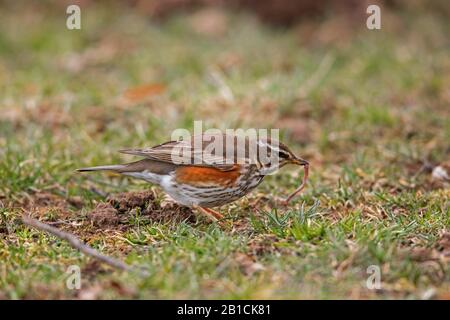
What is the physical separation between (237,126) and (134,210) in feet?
9.58

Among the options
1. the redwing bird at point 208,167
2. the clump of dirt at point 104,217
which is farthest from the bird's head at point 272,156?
the clump of dirt at point 104,217

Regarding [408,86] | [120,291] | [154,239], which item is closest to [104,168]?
[154,239]

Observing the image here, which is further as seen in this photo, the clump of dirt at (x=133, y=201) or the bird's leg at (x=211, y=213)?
the clump of dirt at (x=133, y=201)

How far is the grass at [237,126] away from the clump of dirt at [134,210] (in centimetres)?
7

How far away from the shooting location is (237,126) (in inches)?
389

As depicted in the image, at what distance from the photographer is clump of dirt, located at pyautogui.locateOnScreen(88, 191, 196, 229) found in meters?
7.07

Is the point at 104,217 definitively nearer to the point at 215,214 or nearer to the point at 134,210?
the point at 134,210

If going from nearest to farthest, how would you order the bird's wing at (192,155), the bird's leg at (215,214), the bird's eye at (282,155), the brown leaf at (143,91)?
the bird's wing at (192,155)
the bird's leg at (215,214)
the bird's eye at (282,155)
the brown leaf at (143,91)

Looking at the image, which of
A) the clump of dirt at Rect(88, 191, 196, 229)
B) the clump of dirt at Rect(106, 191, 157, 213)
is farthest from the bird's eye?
the clump of dirt at Rect(106, 191, 157, 213)

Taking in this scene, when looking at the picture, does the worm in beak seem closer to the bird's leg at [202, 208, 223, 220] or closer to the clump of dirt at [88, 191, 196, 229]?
the bird's leg at [202, 208, 223, 220]

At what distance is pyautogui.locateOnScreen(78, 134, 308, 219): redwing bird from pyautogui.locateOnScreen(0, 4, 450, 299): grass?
0.27 metres

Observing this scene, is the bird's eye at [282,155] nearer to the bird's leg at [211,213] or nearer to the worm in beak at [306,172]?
the worm in beak at [306,172]

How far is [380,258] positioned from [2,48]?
29.6 ft

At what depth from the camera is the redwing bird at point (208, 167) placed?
7.12 meters
